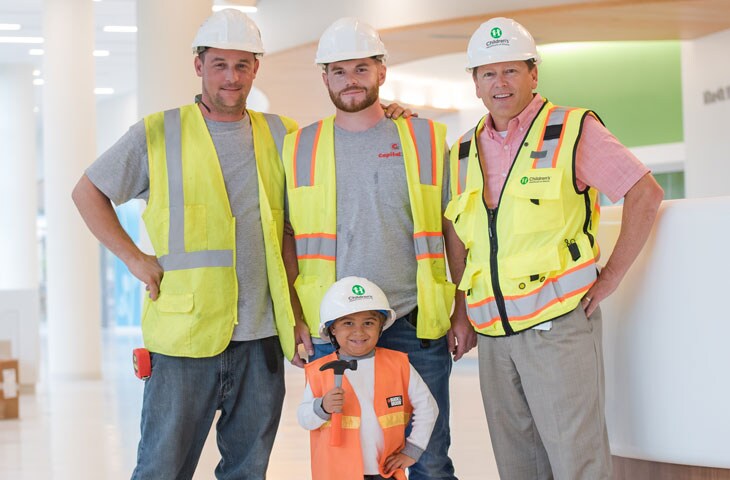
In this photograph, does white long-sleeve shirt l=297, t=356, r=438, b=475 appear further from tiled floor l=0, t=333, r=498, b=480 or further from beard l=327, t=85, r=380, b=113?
tiled floor l=0, t=333, r=498, b=480

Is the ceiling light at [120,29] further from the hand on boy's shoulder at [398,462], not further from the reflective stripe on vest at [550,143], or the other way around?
the reflective stripe on vest at [550,143]

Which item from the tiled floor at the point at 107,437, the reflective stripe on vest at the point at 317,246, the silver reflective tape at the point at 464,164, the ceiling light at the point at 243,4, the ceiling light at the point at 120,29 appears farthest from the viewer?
the ceiling light at the point at 120,29

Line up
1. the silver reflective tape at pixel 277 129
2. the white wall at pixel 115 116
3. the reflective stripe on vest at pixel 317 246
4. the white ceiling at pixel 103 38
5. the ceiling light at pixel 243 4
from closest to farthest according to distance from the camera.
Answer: the reflective stripe on vest at pixel 317 246 < the silver reflective tape at pixel 277 129 < the ceiling light at pixel 243 4 < the white ceiling at pixel 103 38 < the white wall at pixel 115 116

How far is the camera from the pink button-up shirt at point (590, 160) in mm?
3410

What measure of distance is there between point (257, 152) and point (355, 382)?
919 mm

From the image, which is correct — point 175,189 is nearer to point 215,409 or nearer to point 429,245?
point 215,409

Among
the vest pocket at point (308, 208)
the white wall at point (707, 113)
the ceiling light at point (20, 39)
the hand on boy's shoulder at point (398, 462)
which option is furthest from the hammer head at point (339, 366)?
the ceiling light at point (20, 39)

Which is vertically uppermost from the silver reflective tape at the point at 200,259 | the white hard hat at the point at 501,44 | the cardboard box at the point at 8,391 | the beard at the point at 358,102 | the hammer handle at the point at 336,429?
the white hard hat at the point at 501,44

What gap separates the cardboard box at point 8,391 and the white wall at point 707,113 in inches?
288

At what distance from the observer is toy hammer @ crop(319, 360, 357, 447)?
3.74 meters

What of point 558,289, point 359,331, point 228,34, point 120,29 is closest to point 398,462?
point 359,331

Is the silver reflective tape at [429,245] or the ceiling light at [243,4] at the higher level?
the ceiling light at [243,4]

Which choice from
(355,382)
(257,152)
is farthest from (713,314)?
(257,152)

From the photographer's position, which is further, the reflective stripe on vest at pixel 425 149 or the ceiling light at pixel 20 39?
the ceiling light at pixel 20 39
